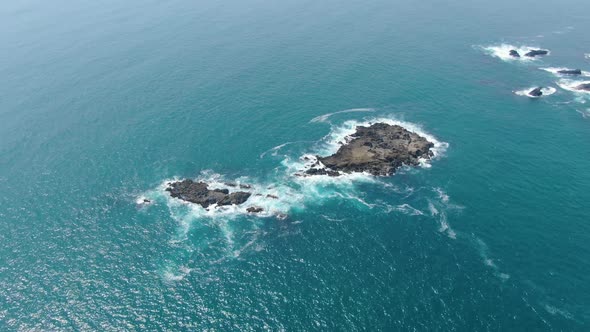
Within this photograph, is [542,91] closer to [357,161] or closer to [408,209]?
[357,161]

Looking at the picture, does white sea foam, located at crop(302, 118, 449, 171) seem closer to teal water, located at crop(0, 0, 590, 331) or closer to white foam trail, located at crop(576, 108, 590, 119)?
teal water, located at crop(0, 0, 590, 331)

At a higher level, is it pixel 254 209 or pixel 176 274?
pixel 254 209

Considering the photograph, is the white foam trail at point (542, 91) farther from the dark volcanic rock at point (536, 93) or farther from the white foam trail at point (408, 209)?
the white foam trail at point (408, 209)

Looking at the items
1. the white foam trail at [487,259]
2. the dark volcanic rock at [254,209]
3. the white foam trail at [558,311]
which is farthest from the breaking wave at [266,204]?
the white foam trail at [558,311]

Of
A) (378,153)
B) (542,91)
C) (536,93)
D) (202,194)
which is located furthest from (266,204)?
(542,91)

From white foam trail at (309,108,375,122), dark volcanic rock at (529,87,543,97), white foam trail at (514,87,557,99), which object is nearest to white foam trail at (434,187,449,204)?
white foam trail at (309,108,375,122)

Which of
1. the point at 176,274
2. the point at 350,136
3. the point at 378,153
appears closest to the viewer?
the point at 176,274

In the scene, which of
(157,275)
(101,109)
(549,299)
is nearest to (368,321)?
(549,299)
